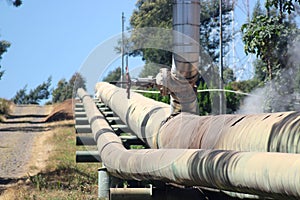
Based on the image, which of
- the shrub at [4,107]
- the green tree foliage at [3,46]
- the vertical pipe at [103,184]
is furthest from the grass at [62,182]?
the shrub at [4,107]

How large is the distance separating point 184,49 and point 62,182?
3727 millimetres

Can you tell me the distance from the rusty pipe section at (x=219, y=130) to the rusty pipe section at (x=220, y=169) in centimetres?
38

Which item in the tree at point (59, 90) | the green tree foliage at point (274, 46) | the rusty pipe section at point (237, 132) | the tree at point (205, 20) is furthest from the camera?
the tree at point (59, 90)

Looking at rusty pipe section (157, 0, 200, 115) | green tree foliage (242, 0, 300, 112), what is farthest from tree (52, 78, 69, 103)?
rusty pipe section (157, 0, 200, 115)

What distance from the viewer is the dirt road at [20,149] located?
10.8 metres

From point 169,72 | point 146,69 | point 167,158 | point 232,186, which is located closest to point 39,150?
point 146,69

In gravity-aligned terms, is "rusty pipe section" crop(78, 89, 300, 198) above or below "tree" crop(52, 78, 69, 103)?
below

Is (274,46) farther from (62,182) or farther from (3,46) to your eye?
(3,46)

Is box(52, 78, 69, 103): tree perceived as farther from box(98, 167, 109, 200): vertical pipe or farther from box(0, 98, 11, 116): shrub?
box(98, 167, 109, 200): vertical pipe

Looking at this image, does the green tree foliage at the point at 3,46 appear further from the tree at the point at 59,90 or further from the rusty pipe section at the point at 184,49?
the rusty pipe section at the point at 184,49

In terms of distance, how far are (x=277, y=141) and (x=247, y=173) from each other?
693mm

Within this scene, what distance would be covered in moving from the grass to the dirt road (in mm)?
425

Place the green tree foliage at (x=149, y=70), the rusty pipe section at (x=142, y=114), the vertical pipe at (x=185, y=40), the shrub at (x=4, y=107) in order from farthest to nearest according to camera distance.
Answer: the shrub at (x=4, y=107)
the green tree foliage at (x=149, y=70)
the rusty pipe section at (x=142, y=114)
the vertical pipe at (x=185, y=40)

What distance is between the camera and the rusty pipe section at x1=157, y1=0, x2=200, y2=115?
6000mm
